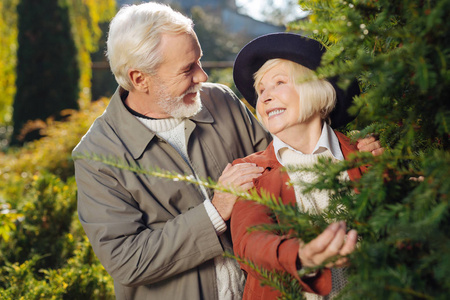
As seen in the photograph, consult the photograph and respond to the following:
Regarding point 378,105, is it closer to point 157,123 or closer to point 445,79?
point 445,79

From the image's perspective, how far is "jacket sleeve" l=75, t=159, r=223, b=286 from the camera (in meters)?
2.05

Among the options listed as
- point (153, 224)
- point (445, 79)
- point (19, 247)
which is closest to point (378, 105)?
point (445, 79)

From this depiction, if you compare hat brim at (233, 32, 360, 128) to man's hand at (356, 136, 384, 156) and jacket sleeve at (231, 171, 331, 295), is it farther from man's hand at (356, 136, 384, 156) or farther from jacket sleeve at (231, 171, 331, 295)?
jacket sleeve at (231, 171, 331, 295)

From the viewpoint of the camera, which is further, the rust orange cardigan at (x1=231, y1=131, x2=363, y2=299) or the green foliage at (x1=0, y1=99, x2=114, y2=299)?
the green foliage at (x1=0, y1=99, x2=114, y2=299)

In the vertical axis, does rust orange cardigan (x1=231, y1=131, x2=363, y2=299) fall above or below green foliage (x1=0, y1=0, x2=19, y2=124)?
above

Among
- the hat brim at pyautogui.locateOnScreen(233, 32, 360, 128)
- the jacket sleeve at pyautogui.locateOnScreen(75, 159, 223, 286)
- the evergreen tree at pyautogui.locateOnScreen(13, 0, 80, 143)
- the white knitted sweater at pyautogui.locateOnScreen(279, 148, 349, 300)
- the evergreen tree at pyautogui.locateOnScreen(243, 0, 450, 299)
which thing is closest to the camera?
the evergreen tree at pyautogui.locateOnScreen(243, 0, 450, 299)

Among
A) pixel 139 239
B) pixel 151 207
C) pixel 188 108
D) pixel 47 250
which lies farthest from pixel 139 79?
pixel 47 250

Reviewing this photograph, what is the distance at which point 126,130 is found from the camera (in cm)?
239

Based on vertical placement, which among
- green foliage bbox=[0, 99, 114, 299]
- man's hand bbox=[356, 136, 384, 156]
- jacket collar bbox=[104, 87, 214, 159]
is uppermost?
man's hand bbox=[356, 136, 384, 156]

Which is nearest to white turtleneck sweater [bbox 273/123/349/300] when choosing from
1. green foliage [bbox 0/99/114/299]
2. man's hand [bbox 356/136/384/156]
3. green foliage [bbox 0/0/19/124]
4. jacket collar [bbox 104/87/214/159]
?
man's hand [bbox 356/136/384/156]

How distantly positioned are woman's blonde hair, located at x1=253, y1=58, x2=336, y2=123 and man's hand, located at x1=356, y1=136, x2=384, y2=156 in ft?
0.76

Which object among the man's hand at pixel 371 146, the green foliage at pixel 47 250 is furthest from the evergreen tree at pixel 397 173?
the green foliage at pixel 47 250

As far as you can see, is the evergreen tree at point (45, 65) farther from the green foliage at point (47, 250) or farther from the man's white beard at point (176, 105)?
the man's white beard at point (176, 105)

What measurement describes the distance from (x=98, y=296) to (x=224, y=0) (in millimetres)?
38882
